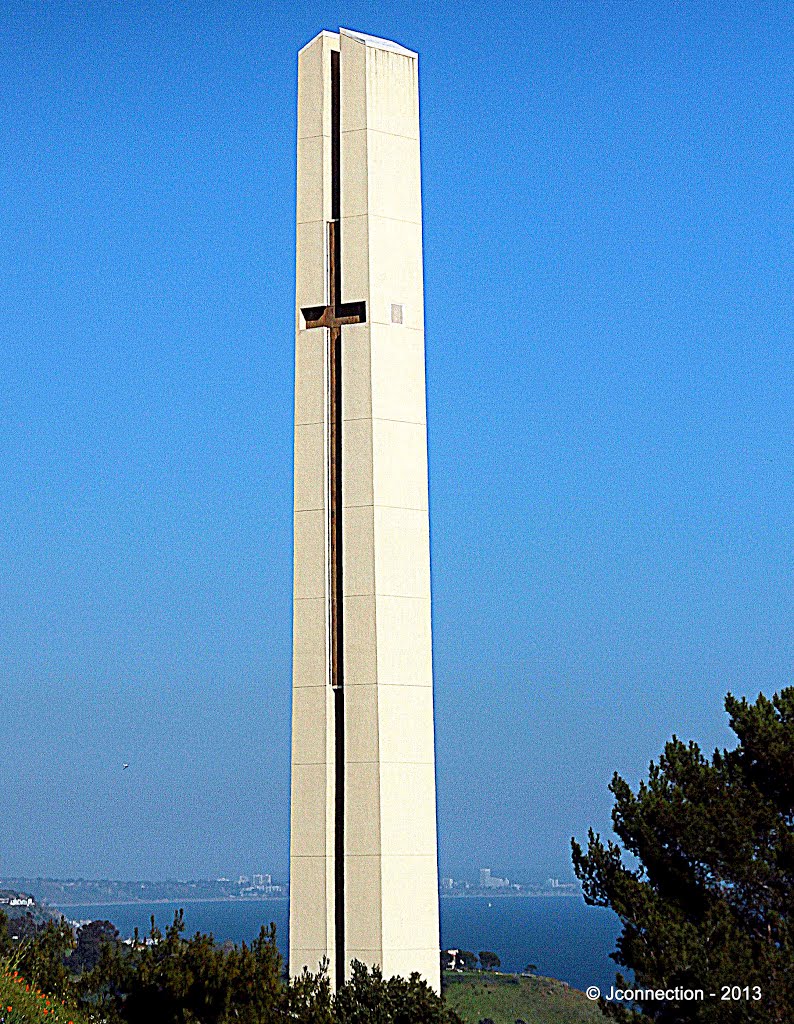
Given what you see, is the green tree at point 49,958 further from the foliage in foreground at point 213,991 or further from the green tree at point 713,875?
the green tree at point 713,875

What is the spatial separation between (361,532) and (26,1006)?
24.8 feet

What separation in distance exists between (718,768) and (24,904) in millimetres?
60483

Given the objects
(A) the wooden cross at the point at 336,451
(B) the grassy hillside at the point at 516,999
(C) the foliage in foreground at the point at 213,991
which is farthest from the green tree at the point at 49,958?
(B) the grassy hillside at the point at 516,999

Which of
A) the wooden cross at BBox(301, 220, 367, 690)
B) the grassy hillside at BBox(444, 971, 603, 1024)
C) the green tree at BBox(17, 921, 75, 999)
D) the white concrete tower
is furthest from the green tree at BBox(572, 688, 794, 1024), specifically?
the grassy hillside at BBox(444, 971, 603, 1024)

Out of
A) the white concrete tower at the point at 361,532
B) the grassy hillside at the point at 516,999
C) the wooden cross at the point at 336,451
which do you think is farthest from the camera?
the grassy hillside at the point at 516,999

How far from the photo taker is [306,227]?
20.6 meters

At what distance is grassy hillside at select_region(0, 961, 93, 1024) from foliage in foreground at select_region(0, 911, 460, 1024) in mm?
79

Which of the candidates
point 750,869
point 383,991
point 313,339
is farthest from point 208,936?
point 313,339

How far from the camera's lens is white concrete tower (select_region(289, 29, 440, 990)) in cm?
1856

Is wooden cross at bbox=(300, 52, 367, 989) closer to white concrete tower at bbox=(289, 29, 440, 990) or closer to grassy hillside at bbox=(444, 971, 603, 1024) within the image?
white concrete tower at bbox=(289, 29, 440, 990)

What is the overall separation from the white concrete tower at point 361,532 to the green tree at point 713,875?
2.60 metres

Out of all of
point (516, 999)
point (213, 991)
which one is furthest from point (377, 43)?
point (516, 999)

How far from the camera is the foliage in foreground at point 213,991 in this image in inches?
624

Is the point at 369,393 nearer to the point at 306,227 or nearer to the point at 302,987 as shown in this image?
the point at 306,227
